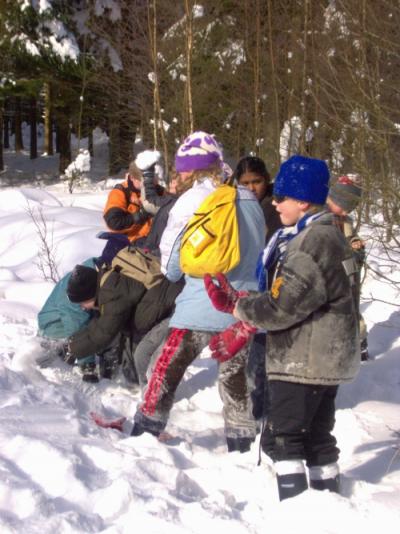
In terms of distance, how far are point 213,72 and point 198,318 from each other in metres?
14.4

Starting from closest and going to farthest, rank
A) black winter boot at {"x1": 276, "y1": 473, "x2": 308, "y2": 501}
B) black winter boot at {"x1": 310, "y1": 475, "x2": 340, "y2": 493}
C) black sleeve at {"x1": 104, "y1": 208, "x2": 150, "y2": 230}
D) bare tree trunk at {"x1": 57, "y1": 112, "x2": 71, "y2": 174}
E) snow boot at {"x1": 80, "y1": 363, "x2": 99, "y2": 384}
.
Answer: black winter boot at {"x1": 276, "y1": 473, "x2": 308, "y2": 501}, black winter boot at {"x1": 310, "y1": 475, "x2": 340, "y2": 493}, snow boot at {"x1": 80, "y1": 363, "x2": 99, "y2": 384}, black sleeve at {"x1": 104, "y1": 208, "x2": 150, "y2": 230}, bare tree trunk at {"x1": 57, "y1": 112, "x2": 71, "y2": 174}

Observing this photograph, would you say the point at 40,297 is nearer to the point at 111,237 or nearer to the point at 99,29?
the point at 111,237

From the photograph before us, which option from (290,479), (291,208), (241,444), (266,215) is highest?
(291,208)

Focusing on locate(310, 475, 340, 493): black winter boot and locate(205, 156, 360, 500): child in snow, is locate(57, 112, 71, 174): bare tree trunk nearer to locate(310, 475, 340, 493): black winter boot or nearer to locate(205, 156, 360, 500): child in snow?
locate(205, 156, 360, 500): child in snow

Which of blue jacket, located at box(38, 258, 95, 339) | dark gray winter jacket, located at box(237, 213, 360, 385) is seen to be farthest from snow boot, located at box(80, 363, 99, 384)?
dark gray winter jacket, located at box(237, 213, 360, 385)

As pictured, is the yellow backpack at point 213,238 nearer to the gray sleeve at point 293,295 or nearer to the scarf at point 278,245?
the scarf at point 278,245

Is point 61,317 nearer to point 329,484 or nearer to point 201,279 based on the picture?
point 201,279

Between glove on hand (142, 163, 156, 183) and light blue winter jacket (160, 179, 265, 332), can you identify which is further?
glove on hand (142, 163, 156, 183)

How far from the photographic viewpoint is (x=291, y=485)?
295 centimetres

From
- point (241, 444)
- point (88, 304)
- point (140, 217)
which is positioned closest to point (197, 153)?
point (88, 304)

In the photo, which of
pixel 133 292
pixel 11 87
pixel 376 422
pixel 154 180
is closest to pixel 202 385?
pixel 133 292

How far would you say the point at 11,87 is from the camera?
20812 mm

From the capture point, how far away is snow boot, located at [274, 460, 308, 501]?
294cm

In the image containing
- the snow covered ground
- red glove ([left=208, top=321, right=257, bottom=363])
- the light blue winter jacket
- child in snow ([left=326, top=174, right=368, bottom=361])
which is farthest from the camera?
child in snow ([left=326, top=174, right=368, bottom=361])
